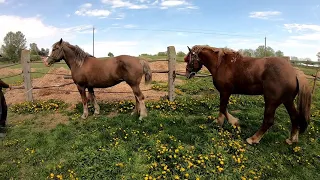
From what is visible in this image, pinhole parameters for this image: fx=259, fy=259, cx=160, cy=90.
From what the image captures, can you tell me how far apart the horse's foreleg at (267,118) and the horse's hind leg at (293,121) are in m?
0.36

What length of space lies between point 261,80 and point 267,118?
31.9 inches

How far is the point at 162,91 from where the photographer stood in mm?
10203

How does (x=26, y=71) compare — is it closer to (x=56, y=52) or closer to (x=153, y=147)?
(x=56, y=52)

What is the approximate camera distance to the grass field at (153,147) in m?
4.72

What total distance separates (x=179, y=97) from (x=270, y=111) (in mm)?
4250

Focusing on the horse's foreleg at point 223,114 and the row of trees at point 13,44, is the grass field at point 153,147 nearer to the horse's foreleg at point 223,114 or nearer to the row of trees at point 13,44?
the horse's foreleg at point 223,114

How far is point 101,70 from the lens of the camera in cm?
718

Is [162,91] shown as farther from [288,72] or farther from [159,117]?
[288,72]

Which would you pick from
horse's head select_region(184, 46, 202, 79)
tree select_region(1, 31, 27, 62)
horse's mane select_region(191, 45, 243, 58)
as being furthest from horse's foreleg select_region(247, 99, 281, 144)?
tree select_region(1, 31, 27, 62)

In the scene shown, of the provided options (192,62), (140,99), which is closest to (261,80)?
(192,62)

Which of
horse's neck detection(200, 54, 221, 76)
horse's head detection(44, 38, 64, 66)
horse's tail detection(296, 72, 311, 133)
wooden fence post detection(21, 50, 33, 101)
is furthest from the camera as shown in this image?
wooden fence post detection(21, 50, 33, 101)

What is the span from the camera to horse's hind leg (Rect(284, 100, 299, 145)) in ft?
18.0

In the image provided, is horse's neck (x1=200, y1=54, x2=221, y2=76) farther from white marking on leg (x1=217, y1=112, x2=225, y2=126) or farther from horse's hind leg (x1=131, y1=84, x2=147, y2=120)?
horse's hind leg (x1=131, y1=84, x2=147, y2=120)

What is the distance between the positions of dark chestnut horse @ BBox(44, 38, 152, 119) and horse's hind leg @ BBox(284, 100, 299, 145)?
3481mm
